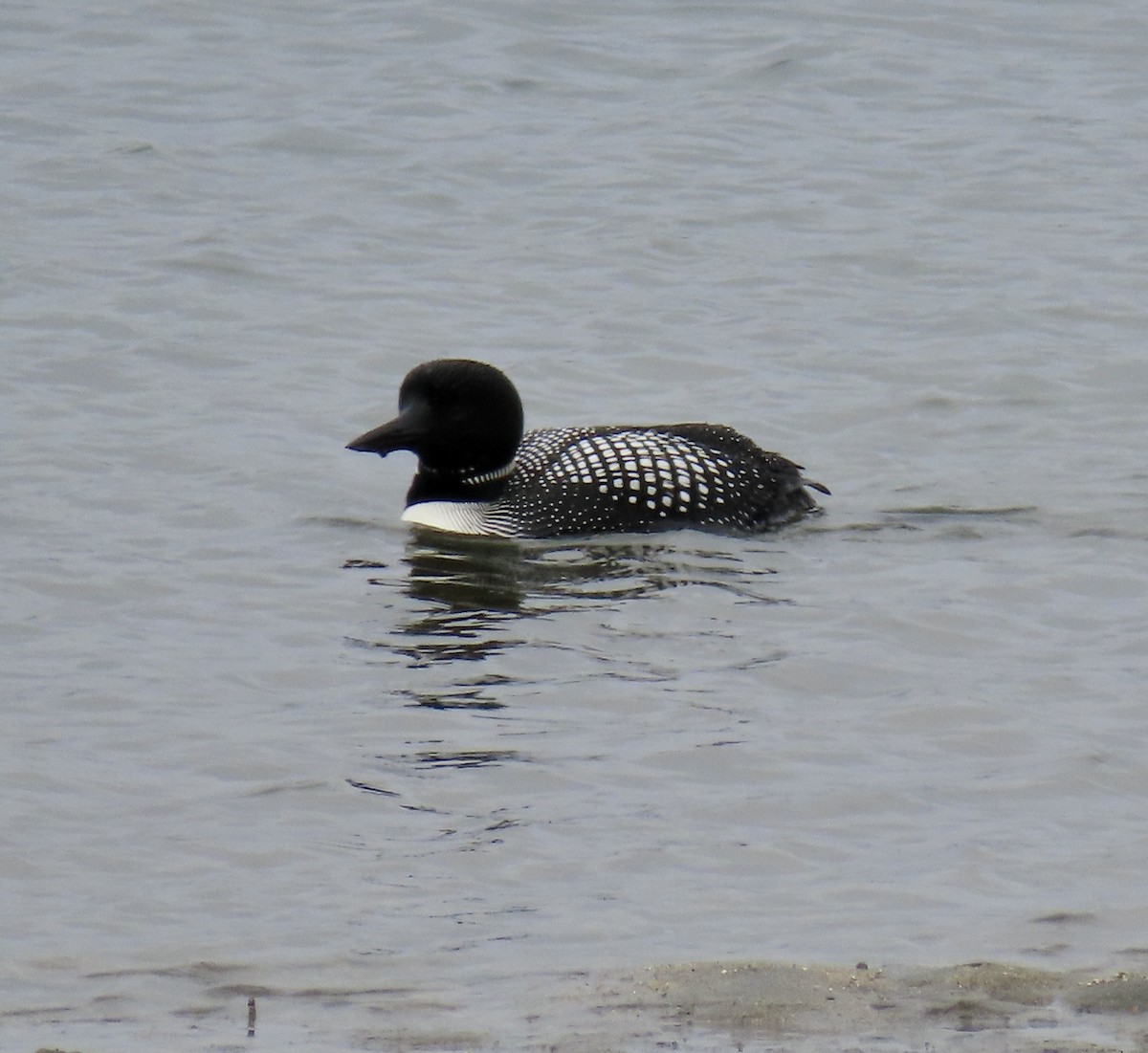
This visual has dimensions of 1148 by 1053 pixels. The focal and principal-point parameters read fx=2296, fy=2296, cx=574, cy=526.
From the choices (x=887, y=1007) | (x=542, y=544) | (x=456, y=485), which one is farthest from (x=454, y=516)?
(x=887, y=1007)

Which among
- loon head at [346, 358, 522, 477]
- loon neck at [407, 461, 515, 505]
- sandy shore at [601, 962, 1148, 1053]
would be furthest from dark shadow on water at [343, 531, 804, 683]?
sandy shore at [601, 962, 1148, 1053]

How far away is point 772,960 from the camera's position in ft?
14.6

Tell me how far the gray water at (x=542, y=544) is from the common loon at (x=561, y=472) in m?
0.16

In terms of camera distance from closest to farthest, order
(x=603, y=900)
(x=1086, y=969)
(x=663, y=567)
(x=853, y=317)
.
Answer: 1. (x=1086, y=969)
2. (x=603, y=900)
3. (x=663, y=567)
4. (x=853, y=317)

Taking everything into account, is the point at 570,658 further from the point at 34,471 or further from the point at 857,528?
the point at 34,471

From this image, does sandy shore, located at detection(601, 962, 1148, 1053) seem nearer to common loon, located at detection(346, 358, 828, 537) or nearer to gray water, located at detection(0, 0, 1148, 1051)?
gray water, located at detection(0, 0, 1148, 1051)

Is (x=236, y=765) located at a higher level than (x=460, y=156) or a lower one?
lower

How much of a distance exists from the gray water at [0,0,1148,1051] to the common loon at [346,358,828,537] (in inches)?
6.3

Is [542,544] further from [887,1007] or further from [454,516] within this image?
[887,1007]

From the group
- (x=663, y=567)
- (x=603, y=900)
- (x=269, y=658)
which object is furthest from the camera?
(x=663, y=567)

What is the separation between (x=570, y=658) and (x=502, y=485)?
1843 mm

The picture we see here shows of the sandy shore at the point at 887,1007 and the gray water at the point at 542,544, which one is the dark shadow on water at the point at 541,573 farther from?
the sandy shore at the point at 887,1007

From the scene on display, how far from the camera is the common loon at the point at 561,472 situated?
830 centimetres

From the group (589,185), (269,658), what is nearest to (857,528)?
(269,658)
